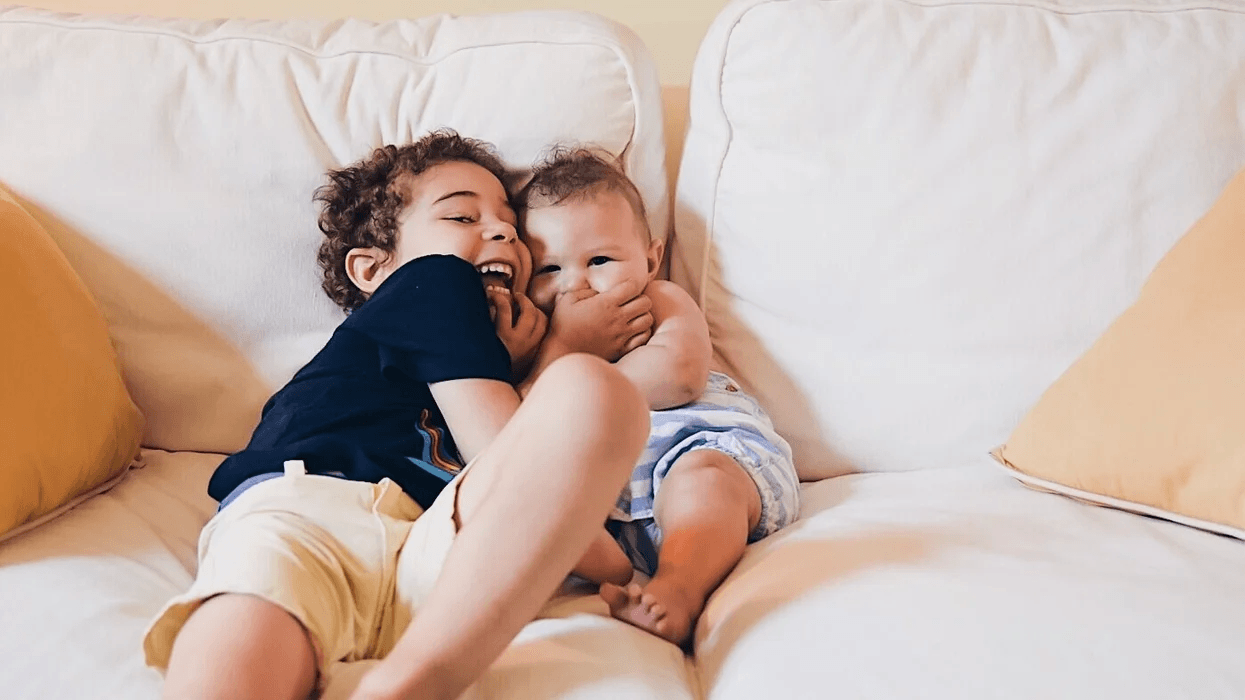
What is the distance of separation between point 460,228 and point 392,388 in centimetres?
23

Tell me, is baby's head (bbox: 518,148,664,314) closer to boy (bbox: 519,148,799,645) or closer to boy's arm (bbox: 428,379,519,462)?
boy (bbox: 519,148,799,645)

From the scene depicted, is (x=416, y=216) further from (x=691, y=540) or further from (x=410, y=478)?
(x=691, y=540)

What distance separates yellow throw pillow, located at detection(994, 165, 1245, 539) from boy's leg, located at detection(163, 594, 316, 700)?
2.60 ft

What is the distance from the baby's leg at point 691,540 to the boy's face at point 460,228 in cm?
32

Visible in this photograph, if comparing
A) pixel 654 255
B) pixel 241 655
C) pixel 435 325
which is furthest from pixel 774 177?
pixel 241 655

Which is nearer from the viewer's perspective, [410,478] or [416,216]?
[410,478]

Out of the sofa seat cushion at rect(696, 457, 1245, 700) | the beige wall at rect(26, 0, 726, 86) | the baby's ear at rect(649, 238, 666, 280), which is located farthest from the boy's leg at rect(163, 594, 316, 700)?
the beige wall at rect(26, 0, 726, 86)

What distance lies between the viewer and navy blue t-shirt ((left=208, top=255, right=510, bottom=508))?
1069 millimetres

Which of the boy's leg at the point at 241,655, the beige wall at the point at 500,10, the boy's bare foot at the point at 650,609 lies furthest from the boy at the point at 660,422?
the beige wall at the point at 500,10

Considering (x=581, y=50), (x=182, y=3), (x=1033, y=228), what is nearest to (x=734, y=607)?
(x=1033, y=228)

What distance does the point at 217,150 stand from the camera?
1349 millimetres

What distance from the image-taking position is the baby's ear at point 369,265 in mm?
1289

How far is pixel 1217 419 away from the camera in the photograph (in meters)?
1.04

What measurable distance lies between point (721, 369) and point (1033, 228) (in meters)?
0.43
